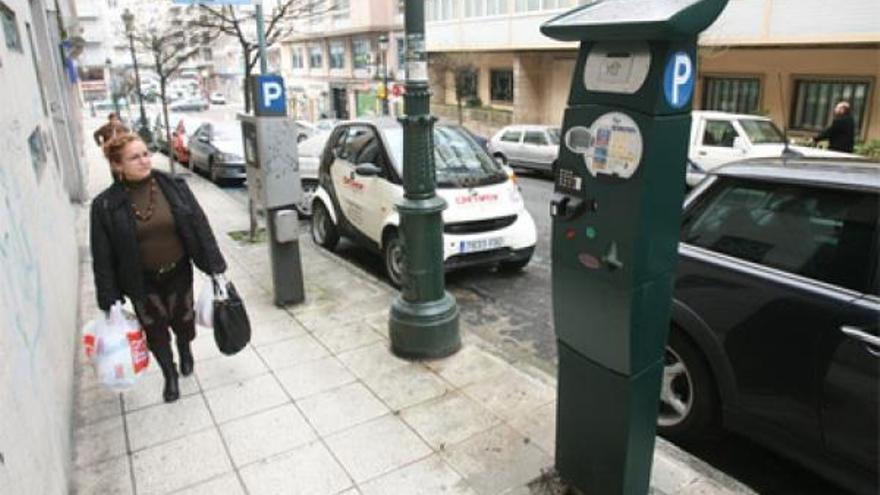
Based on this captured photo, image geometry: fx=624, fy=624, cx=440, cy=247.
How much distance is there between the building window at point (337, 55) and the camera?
Result: 36312mm

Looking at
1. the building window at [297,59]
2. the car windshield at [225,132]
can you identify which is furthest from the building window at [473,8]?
the building window at [297,59]

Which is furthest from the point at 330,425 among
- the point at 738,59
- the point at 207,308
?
the point at 738,59

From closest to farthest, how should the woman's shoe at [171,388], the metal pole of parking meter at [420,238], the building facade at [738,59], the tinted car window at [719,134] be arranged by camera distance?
the woman's shoe at [171,388] < the metal pole of parking meter at [420,238] < the tinted car window at [719,134] < the building facade at [738,59]

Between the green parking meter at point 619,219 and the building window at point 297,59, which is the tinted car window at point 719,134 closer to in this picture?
the green parking meter at point 619,219

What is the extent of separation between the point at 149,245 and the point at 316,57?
3944 centimetres

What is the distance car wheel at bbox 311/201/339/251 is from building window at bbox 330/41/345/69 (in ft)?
100.0

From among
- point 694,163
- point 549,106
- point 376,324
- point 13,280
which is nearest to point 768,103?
point 694,163

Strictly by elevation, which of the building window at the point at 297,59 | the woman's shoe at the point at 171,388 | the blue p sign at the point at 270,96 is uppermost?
the building window at the point at 297,59

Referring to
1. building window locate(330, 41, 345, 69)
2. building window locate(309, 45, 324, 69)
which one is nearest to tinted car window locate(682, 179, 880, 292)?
building window locate(330, 41, 345, 69)

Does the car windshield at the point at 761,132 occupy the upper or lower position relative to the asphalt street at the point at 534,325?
upper

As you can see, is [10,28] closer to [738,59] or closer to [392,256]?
[392,256]

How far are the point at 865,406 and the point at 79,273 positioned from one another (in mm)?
6562

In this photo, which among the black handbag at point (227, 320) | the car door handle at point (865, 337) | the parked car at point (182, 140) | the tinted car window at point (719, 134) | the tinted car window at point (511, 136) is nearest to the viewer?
the car door handle at point (865, 337)

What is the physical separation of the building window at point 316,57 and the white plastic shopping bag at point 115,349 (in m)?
38.1
